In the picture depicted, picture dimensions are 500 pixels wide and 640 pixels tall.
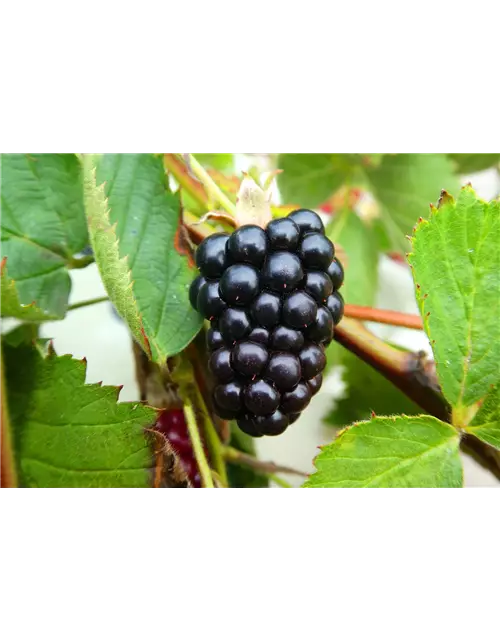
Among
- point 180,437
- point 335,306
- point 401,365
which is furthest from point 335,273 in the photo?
point 180,437

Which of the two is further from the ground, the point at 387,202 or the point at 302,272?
the point at 387,202

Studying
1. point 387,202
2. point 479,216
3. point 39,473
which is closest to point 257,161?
point 387,202

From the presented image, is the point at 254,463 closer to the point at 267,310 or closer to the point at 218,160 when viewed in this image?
the point at 267,310

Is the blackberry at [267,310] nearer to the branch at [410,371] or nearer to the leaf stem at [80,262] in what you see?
the branch at [410,371]

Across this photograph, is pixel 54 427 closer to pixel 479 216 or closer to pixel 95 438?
pixel 95 438

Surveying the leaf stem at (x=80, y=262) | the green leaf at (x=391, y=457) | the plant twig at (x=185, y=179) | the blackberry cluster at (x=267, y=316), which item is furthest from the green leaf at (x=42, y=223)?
the green leaf at (x=391, y=457)

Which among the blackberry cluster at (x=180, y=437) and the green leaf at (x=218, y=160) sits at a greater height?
the green leaf at (x=218, y=160)

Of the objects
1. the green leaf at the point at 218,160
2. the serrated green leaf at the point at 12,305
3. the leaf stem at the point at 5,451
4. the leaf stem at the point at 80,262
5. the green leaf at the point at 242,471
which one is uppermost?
the green leaf at the point at 218,160
